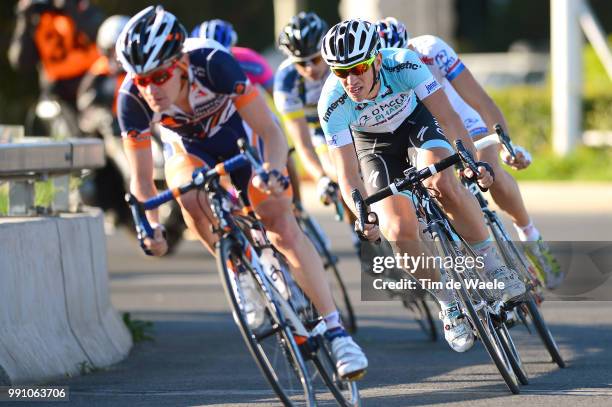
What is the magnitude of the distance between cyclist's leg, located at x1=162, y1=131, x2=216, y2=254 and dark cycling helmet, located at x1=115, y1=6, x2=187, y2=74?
826 mm

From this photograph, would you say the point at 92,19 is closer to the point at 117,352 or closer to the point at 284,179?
the point at 117,352

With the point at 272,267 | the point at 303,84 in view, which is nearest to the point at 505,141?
the point at 272,267

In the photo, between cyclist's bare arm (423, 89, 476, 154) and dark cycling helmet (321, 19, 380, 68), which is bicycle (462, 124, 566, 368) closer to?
cyclist's bare arm (423, 89, 476, 154)

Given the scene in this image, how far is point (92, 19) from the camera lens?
16.6m

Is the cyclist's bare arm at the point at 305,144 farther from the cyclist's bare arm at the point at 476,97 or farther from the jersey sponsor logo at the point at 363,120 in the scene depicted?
the jersey sponsor logo at the point at 363,120

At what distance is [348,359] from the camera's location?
7.00 m

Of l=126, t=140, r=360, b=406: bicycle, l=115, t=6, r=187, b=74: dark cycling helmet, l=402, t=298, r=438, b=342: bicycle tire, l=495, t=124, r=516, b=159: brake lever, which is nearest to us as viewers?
l=126, t=140, r=360, b=406: bicycle

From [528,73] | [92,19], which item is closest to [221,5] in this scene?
[528,73]

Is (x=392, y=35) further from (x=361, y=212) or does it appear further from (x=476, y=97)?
(x=361, y=212)

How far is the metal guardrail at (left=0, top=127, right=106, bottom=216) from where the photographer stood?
8.70 meters

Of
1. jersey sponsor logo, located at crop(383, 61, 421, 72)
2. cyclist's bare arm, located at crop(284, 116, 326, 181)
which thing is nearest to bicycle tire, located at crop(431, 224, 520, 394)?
jersey sponsor logo, located at crop(383, 61, 421, 72)

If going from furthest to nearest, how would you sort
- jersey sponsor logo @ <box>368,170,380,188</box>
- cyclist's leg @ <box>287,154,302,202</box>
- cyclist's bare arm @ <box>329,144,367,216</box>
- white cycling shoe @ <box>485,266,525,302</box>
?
cyclist's leg @ <box>287,154,302,202</box>, jersey sponsor logo @ <box>368,170,380,188</box>, white cycling shoe @ <box>485,266,525,302</box>, cyclist's bare arm @ <box>329,144,367,216</box>

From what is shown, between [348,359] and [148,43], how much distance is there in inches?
73.3

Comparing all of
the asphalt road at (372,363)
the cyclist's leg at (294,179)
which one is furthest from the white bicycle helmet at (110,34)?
the cyclist's leg at (294,179)
